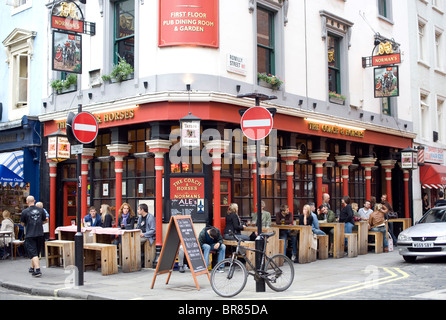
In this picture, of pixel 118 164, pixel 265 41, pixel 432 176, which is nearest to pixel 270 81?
pixel 265 41

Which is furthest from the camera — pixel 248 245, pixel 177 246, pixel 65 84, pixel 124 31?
pixel 65 84

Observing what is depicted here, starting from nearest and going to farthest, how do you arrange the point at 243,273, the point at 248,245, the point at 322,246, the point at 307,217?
the point at 243,273 → the point at 248,245 → the point at 307,217 → the point at 322,246

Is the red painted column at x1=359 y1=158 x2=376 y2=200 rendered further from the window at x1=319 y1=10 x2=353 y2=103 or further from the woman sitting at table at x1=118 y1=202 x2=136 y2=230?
the woman sitting at table at x1=118 y1=202 x2=136 y2=230

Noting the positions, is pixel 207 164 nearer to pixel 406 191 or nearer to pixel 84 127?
pixel 84 127

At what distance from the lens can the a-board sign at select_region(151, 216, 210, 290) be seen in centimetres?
1098

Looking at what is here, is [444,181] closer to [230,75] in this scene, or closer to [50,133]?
[230,75]

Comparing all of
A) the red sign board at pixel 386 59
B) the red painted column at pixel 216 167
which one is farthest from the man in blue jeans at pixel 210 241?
the red sign board at pixel 386 59

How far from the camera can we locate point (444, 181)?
2417 centimetres

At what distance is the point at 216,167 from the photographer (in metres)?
14.4

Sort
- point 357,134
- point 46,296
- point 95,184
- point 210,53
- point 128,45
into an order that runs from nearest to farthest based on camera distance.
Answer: point 46,296 < point 210,53 < point 128,45 < point 95,184 < point 357,134

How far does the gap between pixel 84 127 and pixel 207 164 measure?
383 cm

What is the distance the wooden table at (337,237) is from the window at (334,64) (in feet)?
16.7
